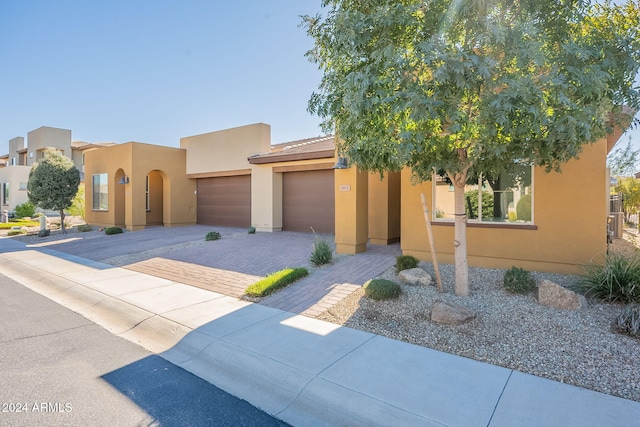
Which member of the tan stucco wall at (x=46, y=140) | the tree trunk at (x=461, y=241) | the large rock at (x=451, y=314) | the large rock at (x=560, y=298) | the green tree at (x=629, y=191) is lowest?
the large rock at (x=451, y=314)

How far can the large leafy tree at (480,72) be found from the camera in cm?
393

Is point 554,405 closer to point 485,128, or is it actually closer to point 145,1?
point 485,128

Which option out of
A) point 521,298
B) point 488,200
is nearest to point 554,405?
point 521,298

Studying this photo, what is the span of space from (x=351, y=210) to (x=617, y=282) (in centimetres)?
601

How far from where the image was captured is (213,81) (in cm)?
1371

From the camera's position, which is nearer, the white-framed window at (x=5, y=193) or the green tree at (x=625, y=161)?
the green tree at (x=625, y=161)

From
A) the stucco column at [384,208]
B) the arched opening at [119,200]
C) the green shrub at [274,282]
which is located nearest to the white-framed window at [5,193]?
the arched opening at [119,200]

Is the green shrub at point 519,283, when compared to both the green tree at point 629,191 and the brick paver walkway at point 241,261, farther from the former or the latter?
the green tree at point 629,191

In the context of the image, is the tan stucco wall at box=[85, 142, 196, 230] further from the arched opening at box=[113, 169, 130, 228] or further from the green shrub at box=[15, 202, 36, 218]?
the green shrub at box=[15, 202, 36, 218]

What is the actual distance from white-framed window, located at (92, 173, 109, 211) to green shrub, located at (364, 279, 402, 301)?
61.9 ft

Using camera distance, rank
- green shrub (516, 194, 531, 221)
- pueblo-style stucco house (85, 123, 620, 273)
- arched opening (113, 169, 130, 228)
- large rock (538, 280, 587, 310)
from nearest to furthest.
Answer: large rock (538, 280, 587, 310)
pueblo-style stucco house (85, 123, 620, 273)
green shrub (516, 194, 531, 221)
arched opening (113, 169, 130, 228)

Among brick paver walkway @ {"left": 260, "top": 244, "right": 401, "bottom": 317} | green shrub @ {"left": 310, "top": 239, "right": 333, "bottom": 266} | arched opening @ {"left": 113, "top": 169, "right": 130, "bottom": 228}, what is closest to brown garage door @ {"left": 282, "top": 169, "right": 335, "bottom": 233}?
brick paver walkway @ {"left": 260, "top": 244, "right": 401, "bottom": 317}

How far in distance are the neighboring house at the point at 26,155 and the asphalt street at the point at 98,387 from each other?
26.5 meters

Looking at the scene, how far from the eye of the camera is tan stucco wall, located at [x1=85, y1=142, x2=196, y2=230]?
17.5 m
